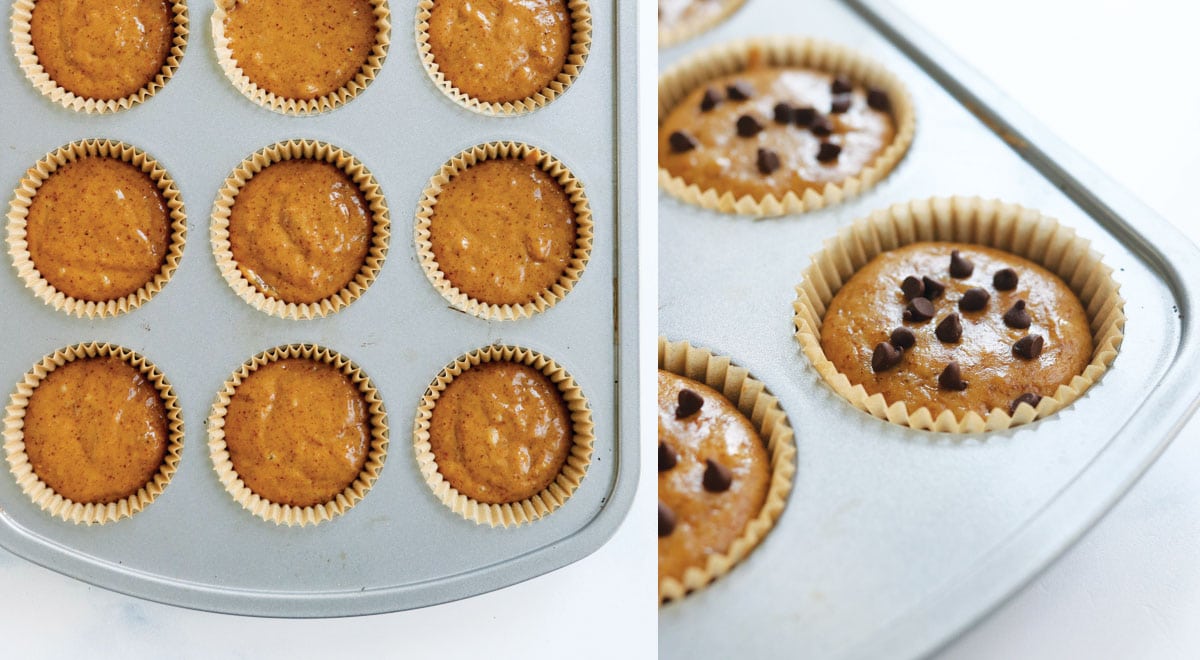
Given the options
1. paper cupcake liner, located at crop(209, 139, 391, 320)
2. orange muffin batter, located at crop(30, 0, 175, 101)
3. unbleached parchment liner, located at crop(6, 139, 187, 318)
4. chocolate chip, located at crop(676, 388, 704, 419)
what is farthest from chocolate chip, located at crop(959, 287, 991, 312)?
A: orange muffin batter, located at crop(30, 0, 175, 101)

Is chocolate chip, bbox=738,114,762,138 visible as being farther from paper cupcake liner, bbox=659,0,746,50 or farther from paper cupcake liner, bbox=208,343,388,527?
paper cupcake liner, bbox=208,343,388,527

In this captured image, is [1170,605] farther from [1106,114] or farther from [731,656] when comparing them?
[1106,114]

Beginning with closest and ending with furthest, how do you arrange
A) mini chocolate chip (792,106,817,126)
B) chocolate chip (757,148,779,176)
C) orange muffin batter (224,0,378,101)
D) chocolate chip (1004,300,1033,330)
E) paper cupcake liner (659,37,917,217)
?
orange muffin batter (224,0,378,101), chocolate chip (1004,300,1033,330), paper cupcake liner (659,37,917,217), chocolate chip (757,148,779,176), mini chocolate chip (792,106,817,126)

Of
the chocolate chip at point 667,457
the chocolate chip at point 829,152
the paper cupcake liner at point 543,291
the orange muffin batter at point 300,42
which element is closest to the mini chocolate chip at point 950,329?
the chocolate chip at point 829,152

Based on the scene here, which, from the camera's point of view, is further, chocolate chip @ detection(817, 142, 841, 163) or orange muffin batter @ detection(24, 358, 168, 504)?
chocolate chip @ detection(817, 142, 841, 163)

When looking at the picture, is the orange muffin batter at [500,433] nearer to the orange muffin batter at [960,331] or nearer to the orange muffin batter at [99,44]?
the orange muffin batter at [960,331]

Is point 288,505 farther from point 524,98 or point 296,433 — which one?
point 524,98

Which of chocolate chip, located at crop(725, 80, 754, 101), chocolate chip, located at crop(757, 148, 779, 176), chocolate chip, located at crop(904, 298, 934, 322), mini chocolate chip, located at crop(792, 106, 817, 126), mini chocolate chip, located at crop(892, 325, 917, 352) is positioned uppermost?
chocolate chip, located at crop(725, 80, 754, 101)
